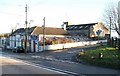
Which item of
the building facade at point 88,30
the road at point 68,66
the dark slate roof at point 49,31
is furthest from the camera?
the building facade at point 88,30

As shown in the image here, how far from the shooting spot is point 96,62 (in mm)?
25094

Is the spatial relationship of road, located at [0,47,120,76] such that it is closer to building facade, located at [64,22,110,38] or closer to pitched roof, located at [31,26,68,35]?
pitched roof, located at [31,26,68,35]

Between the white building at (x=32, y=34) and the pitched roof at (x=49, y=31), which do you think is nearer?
the white building at (x=32, y=34)

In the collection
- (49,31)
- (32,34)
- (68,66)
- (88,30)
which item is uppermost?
(88,30)

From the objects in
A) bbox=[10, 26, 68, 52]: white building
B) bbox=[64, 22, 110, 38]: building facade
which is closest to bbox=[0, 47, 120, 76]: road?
bbox=[10, 26, 68, 52]: white building

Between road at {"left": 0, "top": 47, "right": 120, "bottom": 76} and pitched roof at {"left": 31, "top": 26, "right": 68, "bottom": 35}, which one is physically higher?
pitched roof at {"left": 31, "top": 26, "right": 68, "bottom": 35}

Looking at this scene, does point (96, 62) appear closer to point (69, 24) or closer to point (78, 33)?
point (78, 33)

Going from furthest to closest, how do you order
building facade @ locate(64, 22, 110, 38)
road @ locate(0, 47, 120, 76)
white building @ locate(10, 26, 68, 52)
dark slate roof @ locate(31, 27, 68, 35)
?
1. building facade @ locate(64, 22, 110, 38)
2. dark slate roof @ locate(31, 27, 68, 35)
3. white building @ locate(10, 26, 68, 52)
4. road @ locate(0, 47, 120, 76)

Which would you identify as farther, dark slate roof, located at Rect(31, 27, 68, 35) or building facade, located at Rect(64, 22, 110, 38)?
building facade, located at Rect(64, 22, 110, 38)

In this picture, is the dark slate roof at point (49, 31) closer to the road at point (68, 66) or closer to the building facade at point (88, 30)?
the building facade at point (88, 30)

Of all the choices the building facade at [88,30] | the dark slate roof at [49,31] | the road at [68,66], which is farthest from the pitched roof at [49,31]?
the road at [68,66]

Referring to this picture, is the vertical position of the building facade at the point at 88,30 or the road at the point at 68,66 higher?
the building facade at the point at 88,30

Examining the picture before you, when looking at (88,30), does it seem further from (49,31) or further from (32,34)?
(32,34)

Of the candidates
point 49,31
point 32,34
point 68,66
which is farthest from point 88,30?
point 68,66
